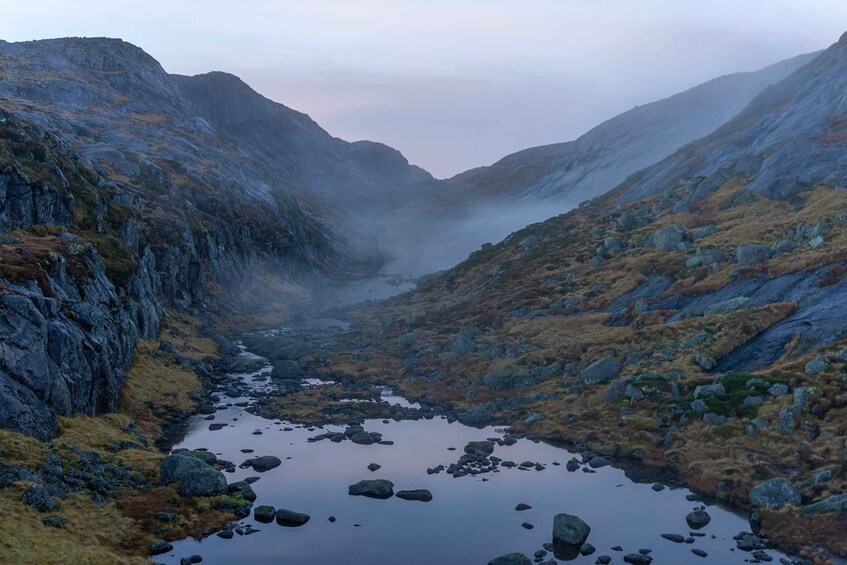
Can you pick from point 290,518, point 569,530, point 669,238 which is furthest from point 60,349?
point 669,238

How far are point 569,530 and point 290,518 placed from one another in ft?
53.3

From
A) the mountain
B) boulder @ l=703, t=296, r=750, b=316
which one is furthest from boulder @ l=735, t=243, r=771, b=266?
boulder @ l=703, t=296, r=750, b=316

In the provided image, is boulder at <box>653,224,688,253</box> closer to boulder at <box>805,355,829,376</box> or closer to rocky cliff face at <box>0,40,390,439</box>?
boulder at <box>805,355,829,376</box>

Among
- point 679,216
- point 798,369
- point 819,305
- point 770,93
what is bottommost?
point 798,369

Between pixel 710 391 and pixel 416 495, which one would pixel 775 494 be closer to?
pixel 710 391

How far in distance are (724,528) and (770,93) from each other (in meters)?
134

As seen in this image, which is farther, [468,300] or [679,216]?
[468,300]

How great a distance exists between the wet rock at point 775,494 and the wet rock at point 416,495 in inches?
786

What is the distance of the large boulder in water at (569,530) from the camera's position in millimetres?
36625

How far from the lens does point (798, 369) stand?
1976 inches

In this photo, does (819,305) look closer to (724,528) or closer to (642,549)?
(724,528)

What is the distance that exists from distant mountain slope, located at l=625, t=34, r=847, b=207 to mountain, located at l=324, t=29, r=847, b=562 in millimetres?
376

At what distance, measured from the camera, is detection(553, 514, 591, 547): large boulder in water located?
36625 millimetres

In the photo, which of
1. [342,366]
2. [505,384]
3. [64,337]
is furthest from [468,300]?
[64,337]
